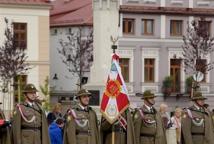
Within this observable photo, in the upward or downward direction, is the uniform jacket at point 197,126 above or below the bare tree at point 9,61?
below

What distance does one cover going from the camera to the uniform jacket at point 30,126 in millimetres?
18922

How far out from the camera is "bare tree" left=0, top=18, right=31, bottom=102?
5387 centimetres

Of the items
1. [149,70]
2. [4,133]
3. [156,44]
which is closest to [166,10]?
[156,44]

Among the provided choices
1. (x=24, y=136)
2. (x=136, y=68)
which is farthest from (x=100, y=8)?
(x=136, y=68)

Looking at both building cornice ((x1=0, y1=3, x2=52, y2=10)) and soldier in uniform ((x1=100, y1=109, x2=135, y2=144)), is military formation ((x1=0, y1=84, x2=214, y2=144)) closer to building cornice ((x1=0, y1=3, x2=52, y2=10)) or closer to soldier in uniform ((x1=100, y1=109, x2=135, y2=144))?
soldier in uniform ((x1=100, y1=109, x2=135, y2=144))

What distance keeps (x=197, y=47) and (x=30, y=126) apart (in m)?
39.6

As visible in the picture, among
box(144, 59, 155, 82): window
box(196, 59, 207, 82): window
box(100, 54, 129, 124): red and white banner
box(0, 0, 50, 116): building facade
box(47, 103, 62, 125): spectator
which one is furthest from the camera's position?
box(144, 59, 155, 82): window

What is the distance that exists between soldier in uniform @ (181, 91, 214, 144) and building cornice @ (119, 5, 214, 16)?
40.4 metres

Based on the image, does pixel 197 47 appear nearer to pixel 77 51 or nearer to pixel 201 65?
pixel 201 65

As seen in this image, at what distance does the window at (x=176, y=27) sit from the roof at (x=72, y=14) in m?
5.01

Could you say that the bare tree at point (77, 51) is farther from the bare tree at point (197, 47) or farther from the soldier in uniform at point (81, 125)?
the soldier in uniform at point (81, 125)

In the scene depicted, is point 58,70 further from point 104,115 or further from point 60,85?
point 104,115

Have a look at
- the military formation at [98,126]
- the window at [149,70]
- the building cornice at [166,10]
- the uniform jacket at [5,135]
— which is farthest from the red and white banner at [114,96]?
the window at [149,70]

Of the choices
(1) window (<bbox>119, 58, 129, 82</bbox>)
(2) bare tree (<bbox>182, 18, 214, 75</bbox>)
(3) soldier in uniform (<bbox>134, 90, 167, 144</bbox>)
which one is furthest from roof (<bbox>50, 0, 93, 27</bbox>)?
(3) soldier in uniform (<bbox>134, 90, 167, 144</bbox>)
